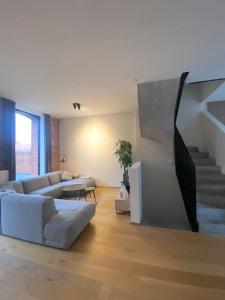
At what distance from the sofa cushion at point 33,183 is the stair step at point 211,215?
368cm

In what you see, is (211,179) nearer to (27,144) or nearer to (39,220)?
(39,220)

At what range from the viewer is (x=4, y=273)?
1786 mm

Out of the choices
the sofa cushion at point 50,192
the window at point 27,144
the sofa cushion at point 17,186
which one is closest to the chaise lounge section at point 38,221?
the sofa cushion at point 17,186

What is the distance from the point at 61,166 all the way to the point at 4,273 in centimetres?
482

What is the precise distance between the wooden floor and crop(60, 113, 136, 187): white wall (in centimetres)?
325

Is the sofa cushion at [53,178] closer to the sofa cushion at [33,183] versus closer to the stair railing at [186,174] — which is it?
the sofa cushion at [33,183]

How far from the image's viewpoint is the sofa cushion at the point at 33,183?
3.91 meters

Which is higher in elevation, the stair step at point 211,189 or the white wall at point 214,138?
the white wall at point 214,138

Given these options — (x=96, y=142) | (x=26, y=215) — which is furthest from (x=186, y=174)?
(x=96, y=142)

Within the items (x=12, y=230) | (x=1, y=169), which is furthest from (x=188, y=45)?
(x=1, y=169)

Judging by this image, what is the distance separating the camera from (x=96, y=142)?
19.7 feet

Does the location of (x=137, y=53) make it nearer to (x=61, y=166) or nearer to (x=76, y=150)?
(x=76, y=150)

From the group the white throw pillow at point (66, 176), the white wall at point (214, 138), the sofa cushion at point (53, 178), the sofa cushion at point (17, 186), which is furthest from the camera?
the white throw pillow at point (66, 176)

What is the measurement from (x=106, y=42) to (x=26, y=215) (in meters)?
2.52
